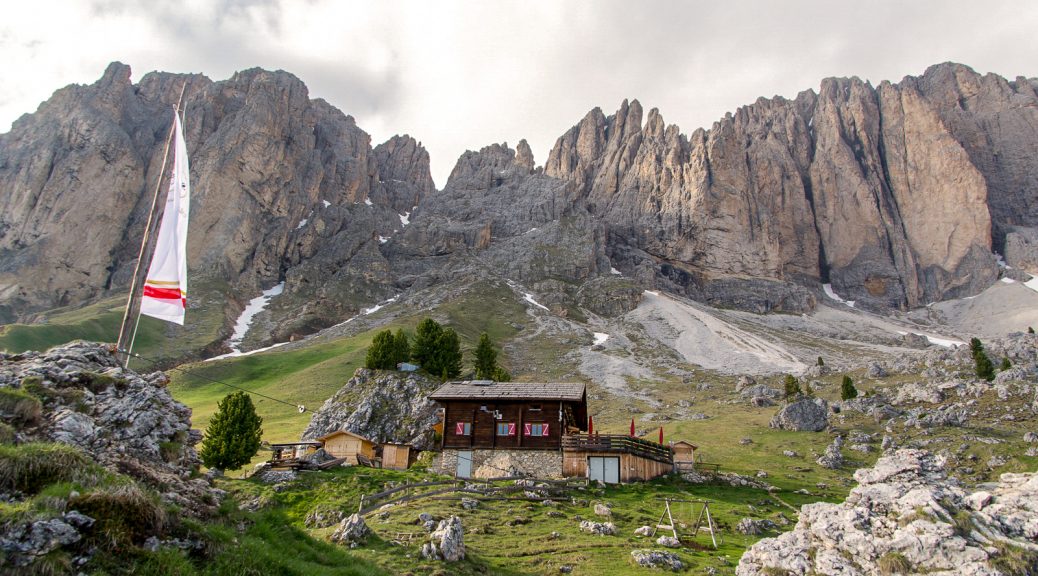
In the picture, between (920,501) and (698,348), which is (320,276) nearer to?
(698,348)

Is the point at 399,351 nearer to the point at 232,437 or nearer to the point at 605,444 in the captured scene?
the point at 232,437

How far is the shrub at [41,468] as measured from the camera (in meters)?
10.1

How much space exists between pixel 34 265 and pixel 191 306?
55236mm

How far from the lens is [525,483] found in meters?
36.5

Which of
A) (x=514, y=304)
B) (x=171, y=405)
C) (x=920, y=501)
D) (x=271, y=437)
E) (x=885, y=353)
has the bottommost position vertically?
(x=271, y=437)

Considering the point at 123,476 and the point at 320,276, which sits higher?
the point at 320,276

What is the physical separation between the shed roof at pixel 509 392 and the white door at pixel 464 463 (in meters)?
3.99

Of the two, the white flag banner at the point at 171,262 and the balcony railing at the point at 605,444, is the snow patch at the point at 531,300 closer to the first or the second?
the balcony railing at the point at 605,444

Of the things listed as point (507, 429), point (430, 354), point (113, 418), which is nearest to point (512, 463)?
point (507, 429)

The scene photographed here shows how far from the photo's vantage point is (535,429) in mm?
43625

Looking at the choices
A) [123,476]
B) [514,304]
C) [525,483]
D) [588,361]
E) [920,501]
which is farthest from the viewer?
[514,304]

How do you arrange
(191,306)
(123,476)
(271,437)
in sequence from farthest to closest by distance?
(191,306) < (271,437) < (123,476)

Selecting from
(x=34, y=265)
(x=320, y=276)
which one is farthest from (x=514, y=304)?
(x=34, y=265)

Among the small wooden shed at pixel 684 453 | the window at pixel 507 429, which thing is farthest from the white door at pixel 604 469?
the small wooden shed at pixel 684 453
